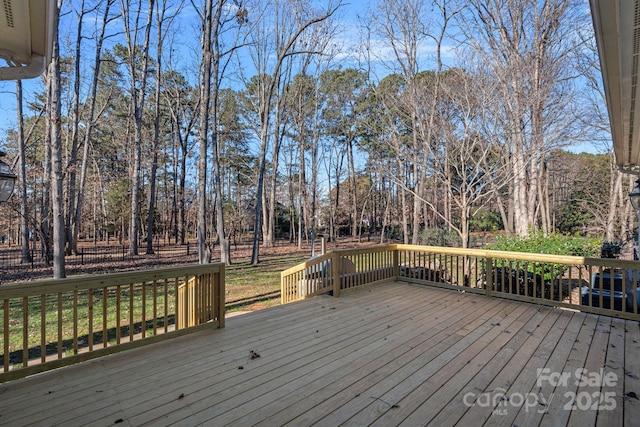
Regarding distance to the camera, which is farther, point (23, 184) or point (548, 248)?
point (23, 184)

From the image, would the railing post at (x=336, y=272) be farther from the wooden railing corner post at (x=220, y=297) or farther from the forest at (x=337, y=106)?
the forest at (x=337, y=106)

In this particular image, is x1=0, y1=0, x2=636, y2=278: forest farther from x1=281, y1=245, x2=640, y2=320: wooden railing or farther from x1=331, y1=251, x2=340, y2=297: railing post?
x1=331, y1=251, x2=340, y2=297: railing post

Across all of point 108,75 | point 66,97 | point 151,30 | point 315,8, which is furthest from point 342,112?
point 66,97

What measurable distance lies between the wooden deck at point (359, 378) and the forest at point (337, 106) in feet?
12.8

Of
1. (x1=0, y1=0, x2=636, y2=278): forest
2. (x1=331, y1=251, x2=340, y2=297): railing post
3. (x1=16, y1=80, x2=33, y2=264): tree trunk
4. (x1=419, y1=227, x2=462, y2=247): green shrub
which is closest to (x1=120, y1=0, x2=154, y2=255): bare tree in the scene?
(x1=0, y1=0, x2=636, y2=278): forest

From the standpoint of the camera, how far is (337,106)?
68.0ft

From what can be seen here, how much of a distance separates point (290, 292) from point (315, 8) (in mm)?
10231

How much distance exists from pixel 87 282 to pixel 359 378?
2.43 meters

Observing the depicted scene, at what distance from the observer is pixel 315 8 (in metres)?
11.1

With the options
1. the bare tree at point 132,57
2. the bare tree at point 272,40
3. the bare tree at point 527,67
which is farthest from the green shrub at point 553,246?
the bare tree at point 132,57

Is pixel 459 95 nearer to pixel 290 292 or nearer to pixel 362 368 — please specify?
pixel 290 292

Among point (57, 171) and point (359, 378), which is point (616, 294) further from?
point (57, 171)

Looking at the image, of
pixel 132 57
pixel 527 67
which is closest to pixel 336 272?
pixel 527 67

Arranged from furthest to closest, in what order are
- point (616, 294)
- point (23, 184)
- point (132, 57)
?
point (132, 57) → point (23, 184) → point (616, 294)
